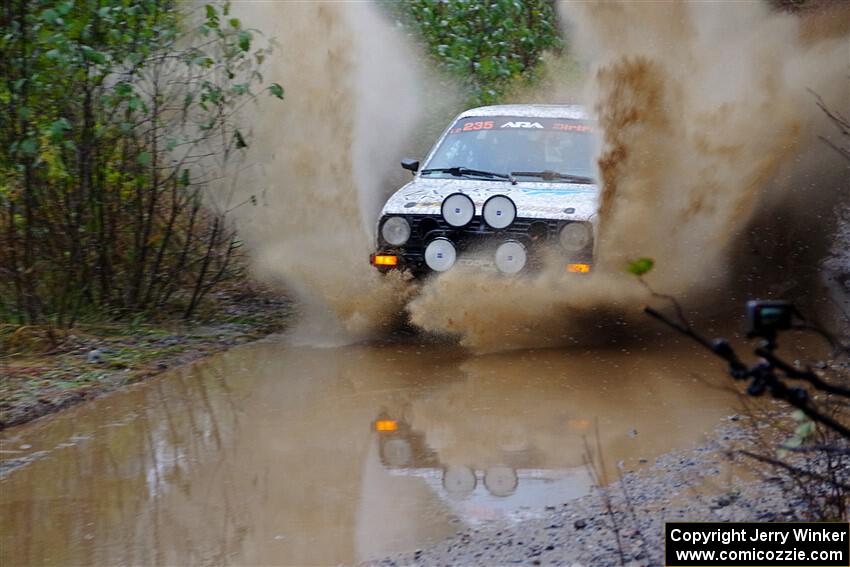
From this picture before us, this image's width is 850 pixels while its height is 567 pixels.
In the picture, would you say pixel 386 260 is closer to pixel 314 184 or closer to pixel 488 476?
pixel 314 184

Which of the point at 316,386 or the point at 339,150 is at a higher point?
the point at 339,150

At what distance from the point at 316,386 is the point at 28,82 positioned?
2.92 metres

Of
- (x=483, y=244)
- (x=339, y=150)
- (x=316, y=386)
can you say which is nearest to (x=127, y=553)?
(x=316, y=386)

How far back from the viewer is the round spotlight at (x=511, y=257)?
24.7ft

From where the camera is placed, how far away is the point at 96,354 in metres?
7.60

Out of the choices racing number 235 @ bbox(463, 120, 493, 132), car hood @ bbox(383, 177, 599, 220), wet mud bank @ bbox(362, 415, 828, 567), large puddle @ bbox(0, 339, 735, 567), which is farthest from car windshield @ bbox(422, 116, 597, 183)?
wet mud bank @ bbox(362, 415, 828, 567)

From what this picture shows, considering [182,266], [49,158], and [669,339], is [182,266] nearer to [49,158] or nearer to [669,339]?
[49,158]

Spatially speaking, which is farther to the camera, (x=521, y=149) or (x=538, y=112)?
(x=538, y=112)

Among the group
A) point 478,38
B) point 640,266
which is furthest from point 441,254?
point 478,38

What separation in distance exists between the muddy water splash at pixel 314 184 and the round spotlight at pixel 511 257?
973 millimetres

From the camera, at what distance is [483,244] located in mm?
7688

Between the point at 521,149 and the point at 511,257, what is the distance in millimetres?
1394

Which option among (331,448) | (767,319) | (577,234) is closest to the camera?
(767,319)

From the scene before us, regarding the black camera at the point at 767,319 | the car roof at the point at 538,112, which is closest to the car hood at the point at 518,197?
the car roof at the point at 538,112
